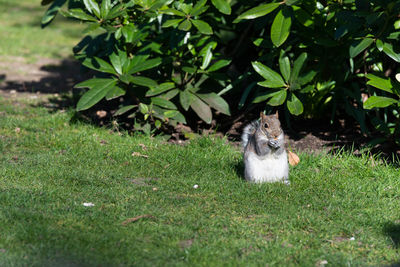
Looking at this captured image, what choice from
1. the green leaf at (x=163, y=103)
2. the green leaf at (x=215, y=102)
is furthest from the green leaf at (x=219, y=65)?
the green leaf at (x=163, y=103)

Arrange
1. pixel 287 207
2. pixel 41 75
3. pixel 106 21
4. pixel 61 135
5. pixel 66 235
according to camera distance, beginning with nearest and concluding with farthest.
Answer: pixel 66 235 < pixel 287 207 < pixel 106 21 < pixel 61 135 < pixel 41 75

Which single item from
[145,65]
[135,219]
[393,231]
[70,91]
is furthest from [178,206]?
[70,91]

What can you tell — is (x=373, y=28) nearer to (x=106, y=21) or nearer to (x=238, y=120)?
(x=238, y=120)

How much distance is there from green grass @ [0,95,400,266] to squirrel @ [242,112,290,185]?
10 centimetres

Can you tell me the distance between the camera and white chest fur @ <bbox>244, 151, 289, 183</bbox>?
4770mm

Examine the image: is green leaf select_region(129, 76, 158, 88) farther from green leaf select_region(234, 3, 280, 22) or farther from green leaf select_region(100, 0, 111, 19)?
green leaf select_region(234, 3, 280, 22)

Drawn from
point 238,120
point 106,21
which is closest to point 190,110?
point 238,120

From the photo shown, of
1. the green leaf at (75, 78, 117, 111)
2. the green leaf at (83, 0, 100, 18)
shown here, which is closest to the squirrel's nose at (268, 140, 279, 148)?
the green leaf at (75, 78, 117, 111)

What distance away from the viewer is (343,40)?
18.6 feet

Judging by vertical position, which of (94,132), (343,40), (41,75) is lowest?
(41,75)

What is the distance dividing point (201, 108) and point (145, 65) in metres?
0.74

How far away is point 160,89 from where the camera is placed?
601cm

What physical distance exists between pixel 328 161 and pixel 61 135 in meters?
2.73

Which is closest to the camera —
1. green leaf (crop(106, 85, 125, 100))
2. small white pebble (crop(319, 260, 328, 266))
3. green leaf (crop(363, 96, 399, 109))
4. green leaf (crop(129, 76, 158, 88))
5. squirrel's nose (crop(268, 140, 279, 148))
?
small white pebble (crop(319, 260, 328, 266))
